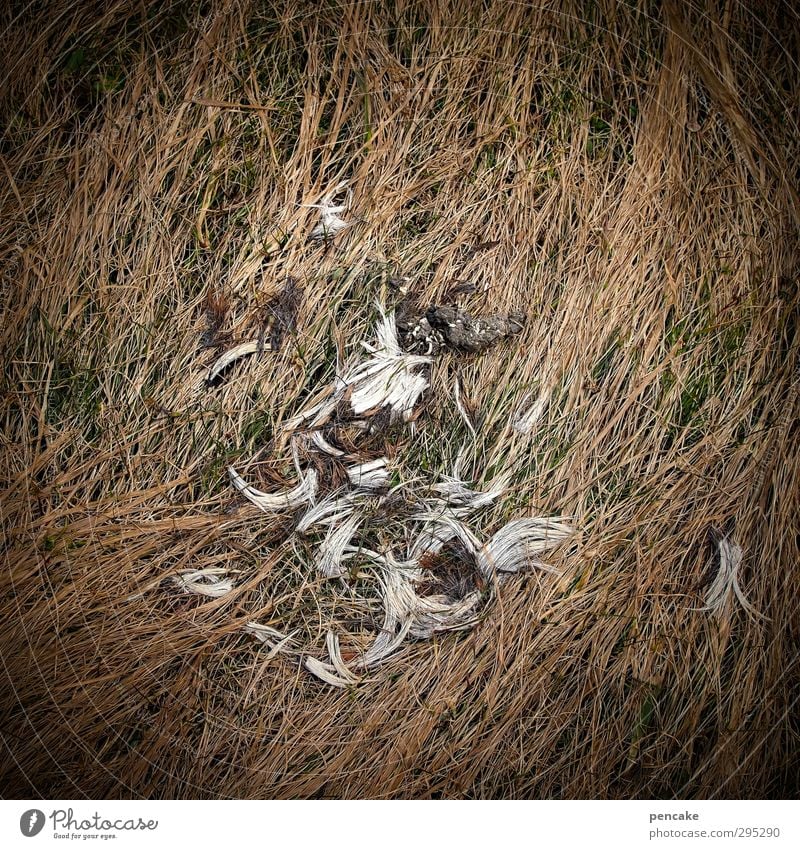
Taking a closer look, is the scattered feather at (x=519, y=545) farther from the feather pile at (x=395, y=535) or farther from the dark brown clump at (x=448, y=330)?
the dark brown clump at (x=448, y=330)

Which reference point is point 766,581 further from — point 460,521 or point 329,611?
point 329,611

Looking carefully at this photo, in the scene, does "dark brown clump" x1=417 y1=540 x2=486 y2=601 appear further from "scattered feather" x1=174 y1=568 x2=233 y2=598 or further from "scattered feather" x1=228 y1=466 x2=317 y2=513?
"scattered feather" x1=174 y1=568 x2=233 y2=598

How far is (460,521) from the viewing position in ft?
4.68

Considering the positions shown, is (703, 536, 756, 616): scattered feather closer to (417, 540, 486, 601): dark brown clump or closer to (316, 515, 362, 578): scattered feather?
(417, 540, 486, 601): dark brown clump

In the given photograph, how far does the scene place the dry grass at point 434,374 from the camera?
4.64ft

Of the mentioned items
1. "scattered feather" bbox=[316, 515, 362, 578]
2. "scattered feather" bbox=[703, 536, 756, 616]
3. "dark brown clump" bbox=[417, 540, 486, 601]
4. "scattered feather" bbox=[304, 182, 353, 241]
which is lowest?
"scattered feather" bbox=[703, 536, 756, 616]

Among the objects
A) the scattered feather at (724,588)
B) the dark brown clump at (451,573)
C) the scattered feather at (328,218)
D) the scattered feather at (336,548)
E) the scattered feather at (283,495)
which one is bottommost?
the scattered feather at (724,588)

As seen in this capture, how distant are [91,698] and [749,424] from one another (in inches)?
64.3

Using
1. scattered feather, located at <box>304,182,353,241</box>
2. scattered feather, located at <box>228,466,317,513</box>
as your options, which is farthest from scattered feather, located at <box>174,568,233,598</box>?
scattered feather, located at <box>304,182,353,241</box>

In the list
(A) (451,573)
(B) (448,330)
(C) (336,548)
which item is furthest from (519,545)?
(B) (448,330)

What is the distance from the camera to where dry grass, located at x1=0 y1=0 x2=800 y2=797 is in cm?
141

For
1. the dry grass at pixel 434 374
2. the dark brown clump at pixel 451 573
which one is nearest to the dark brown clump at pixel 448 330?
the dry grass at pixel 434 374

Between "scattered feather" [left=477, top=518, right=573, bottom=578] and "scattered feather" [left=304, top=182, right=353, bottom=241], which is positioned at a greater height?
"scattered feather" [left=304, top=182, right=353, bottom=241]
